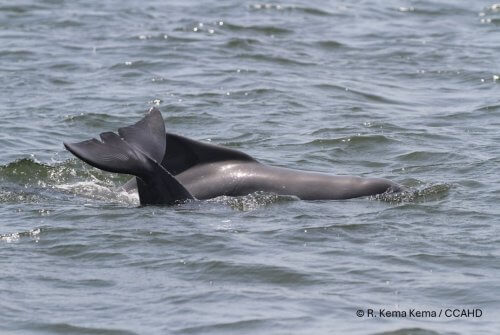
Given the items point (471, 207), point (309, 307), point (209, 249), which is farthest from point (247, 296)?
point (471, 207)

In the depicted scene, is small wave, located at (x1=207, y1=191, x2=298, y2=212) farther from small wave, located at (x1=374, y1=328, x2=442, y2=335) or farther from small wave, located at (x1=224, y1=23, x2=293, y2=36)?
small wave, located at (x1=224, y1=23, x2=293, y2=36)

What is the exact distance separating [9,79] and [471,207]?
7786mm

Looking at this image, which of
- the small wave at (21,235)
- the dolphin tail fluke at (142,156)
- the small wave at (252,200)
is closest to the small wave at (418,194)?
the small wave at (252,200)

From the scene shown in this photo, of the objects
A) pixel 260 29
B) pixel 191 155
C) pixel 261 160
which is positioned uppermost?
pixel 191 155

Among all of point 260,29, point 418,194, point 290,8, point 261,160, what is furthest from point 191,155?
point 290,8

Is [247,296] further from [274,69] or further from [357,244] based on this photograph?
[274,69]

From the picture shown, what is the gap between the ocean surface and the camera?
7609 millimetres

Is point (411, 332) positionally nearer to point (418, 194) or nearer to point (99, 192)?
point (418, 194)

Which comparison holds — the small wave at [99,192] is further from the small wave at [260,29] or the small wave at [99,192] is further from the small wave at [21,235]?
the small wave at [260,29]

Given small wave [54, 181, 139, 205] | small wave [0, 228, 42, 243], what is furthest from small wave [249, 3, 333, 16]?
small wave [0, 228, 42, 243]

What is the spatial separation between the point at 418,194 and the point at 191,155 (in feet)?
6.16

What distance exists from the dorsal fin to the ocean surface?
456 mm

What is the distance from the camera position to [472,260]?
28.0 feet

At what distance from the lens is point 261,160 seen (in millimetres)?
12156
